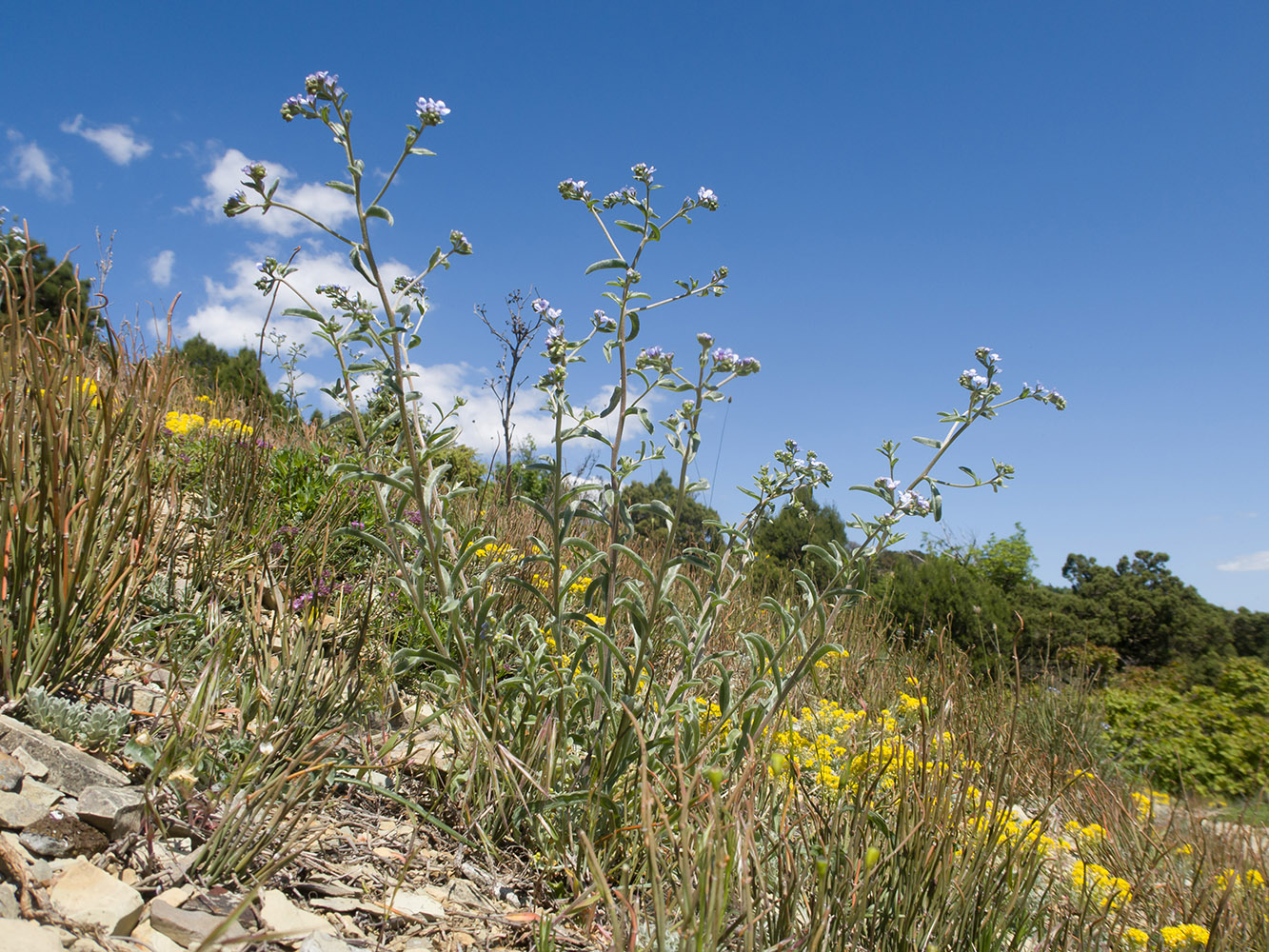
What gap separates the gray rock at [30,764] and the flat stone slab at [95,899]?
1.17ft

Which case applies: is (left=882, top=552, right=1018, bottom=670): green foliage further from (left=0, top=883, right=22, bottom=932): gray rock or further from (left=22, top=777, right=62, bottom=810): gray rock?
(left=0, top=883, right=22, bottom=932): gray rock

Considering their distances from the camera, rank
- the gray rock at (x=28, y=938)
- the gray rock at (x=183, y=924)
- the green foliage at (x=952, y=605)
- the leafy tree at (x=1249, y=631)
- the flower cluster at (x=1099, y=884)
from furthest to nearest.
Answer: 1. the leafy tree at (x=1249, y=631)
2. the green foliage at (x=952, y=605)
3. the flower cluster at (x=1099, y=884)
4. the gray rock at (x=183, y=924)
5. the gray rock at (x=28, y=938)

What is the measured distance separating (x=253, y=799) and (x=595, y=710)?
1061 millimetres

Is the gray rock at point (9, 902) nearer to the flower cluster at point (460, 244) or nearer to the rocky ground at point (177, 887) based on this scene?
the rocky ground at point (177, 887)

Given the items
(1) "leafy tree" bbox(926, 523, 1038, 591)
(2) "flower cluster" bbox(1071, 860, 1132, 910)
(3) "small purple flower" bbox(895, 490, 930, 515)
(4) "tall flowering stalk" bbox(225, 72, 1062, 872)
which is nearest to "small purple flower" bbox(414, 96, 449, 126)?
(4) "tall flowering stalk" bbox(225, 72, 1062, 872)

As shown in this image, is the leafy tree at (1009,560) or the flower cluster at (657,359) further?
the leafy tree at (1009,560)

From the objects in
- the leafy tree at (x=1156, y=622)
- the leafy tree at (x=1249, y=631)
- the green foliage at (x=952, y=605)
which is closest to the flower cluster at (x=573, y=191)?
the green foliage at (x=952, y=605)

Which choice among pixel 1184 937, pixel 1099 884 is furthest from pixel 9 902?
pixel 1099 884

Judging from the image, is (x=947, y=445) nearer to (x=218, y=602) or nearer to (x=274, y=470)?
(x=218, y=602)

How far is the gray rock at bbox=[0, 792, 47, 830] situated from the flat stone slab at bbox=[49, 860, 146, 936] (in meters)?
0.16

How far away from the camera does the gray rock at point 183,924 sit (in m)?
1.55

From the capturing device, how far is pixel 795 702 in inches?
154

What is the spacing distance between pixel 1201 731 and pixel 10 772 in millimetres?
11034

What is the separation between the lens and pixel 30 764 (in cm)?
191
